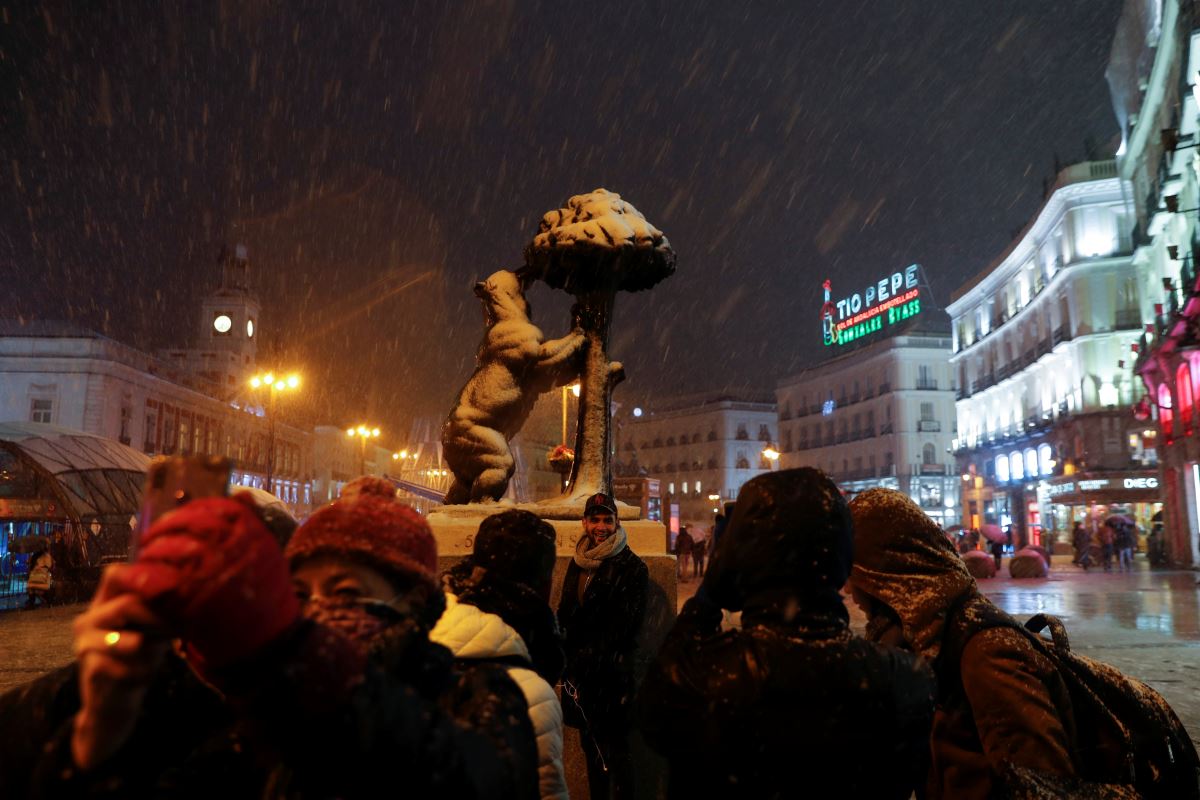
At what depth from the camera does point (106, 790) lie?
108 centimetres

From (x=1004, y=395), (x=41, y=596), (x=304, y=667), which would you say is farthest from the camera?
(x=1004, y=395)

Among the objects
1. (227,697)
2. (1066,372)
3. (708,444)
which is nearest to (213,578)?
(227,697)

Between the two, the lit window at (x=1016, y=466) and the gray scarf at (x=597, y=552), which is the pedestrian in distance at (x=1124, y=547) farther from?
the gray scarf at (x=597, y=552)

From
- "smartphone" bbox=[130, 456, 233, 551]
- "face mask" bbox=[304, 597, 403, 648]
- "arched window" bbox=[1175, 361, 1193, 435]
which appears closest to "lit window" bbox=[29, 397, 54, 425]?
"arched window" bbox=[1175, 361, 1193, 435]

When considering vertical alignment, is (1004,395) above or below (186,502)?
above

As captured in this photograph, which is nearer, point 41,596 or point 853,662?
point 853,662

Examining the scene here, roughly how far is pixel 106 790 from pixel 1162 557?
30673mm

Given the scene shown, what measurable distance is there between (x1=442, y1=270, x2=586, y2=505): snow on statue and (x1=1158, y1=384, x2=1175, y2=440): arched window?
27.1 metres

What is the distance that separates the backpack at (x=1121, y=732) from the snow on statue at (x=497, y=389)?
2868 mm

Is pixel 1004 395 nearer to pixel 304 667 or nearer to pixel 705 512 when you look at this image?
pixel 705 512

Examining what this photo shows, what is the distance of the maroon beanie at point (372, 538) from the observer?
138 centimetres

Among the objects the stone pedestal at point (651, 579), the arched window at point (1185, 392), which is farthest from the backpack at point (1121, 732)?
the arched window at point (1185, 392)

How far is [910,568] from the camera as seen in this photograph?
233 centimetres

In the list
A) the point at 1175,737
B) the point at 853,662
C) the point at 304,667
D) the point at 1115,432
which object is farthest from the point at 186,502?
the point at 1115,432
